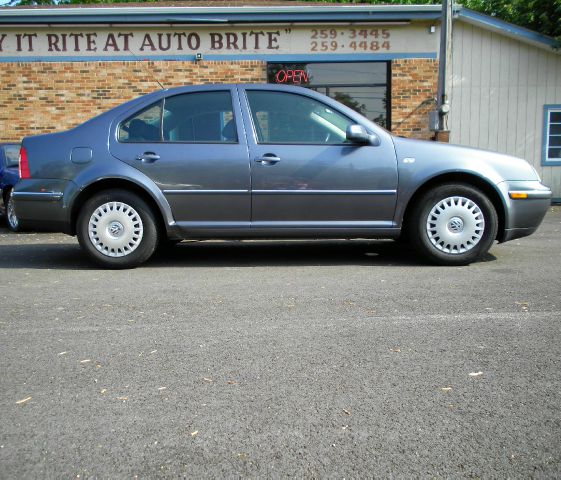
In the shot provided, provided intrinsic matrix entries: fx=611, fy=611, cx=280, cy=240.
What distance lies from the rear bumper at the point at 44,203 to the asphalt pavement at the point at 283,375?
0.62 meters

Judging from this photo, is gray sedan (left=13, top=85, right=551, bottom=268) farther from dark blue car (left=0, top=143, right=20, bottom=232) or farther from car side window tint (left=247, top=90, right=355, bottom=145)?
dark blue car (left=0, top=143, right=20, bottom=232)

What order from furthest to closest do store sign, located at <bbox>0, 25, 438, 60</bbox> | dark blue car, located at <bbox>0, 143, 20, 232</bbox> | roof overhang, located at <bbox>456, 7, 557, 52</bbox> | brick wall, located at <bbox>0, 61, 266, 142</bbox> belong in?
brick wall, located at <bbox>0, 61, 266, 142</bbox>
store sign, located at <bbox>0, 25, 438, 60</bbox>
roof overhang, located at <bbox>456, 7, 557, 52</bbox>
dark blue car, located at <bbox>0, 143, 20, 232</bbox>

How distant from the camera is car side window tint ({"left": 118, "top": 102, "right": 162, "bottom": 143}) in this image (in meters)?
5.87

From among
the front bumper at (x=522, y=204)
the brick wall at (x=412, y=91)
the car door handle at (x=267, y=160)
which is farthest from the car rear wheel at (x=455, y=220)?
the brick wall at (x=412, y=91)

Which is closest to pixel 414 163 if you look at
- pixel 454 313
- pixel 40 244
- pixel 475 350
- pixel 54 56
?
pixel 454 313

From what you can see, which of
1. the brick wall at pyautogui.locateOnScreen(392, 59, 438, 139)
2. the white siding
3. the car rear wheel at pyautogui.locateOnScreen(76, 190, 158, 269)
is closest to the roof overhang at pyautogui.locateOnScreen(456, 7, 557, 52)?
the white siding

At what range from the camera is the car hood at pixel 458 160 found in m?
5.74

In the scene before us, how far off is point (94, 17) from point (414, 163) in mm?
9604

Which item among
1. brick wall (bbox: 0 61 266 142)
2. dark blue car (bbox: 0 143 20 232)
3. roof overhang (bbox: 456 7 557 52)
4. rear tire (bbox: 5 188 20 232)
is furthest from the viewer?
brick wall (bbox: 0 61 266 142)

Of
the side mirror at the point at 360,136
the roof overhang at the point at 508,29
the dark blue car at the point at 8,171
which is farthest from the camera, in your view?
the roof overhang at the point at 508,29

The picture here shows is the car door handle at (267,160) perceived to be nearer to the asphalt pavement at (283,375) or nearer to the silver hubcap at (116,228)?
the asphalt pavement at (283,375)

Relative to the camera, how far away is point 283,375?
305 cm

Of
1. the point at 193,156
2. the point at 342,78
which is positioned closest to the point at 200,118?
the point at 193,156

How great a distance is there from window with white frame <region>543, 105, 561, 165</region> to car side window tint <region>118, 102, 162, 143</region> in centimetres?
1047
